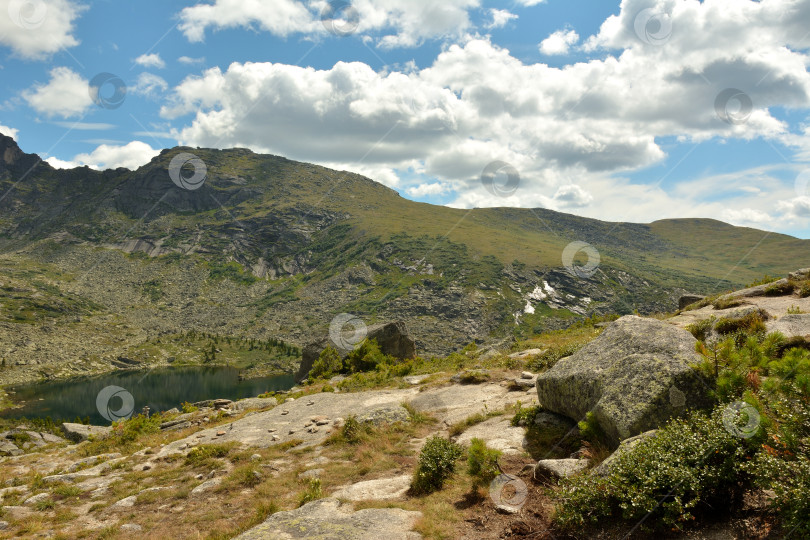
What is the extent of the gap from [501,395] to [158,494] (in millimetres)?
14029

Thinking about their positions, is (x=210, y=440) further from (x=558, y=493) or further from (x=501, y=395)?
(x=558, y=493)

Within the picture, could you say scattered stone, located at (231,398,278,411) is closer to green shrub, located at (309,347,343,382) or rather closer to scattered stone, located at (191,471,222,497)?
green shrub, located at (309,347,343,382)

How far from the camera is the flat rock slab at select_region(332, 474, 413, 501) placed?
11523 mm

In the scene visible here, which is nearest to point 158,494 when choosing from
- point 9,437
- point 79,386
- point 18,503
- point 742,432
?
point 18,503

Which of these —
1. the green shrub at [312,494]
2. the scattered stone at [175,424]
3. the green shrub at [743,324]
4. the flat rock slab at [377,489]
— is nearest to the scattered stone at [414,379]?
the flat rock slab at [377,489]

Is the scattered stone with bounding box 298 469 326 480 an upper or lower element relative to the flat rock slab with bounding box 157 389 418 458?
upper

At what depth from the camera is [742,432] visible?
7473 millimetres

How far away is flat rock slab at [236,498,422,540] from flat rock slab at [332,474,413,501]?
98 centimetres

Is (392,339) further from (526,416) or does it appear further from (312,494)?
(312,494)

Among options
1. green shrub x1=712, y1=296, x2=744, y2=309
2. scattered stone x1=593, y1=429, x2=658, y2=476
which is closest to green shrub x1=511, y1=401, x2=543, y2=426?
scattered stone x1=593, y1=429, x2=658, y2=476

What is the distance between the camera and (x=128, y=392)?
152 meters

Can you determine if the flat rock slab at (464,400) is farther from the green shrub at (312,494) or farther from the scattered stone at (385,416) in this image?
the green shrub at (312,494)

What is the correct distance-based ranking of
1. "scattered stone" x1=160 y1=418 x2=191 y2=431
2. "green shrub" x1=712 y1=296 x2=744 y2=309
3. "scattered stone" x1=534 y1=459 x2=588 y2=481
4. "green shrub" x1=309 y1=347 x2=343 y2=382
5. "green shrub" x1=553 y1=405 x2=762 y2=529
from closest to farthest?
"green shrub" x1=553 y1=405 x2=762 y2=529 < "scattered stone" x1=534 y1=459 x2=588 y2=481 < "green shrub" x1=712 y1=296 x2=744 y2=309 < "scattered stone" x1=160 y1=418 x2=191 y2=431 < "green shrub" x1=309 y1=347 x2=343 y2=382

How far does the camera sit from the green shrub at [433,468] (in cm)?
1145
